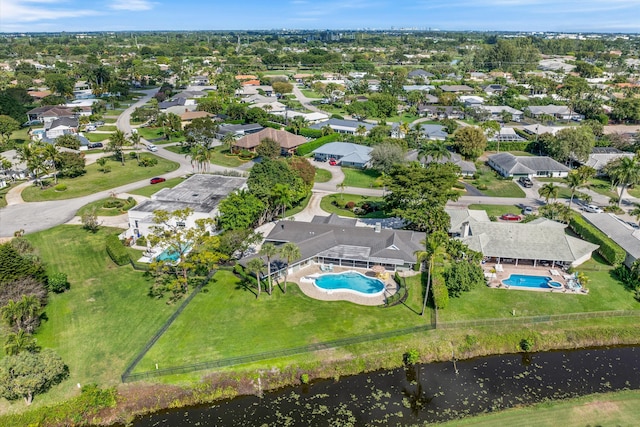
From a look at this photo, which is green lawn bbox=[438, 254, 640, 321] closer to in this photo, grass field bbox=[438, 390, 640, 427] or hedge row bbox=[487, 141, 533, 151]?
grass field bbox=[438, 390, 640, 427]

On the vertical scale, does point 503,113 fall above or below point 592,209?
above

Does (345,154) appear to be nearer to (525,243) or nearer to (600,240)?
(525,243)

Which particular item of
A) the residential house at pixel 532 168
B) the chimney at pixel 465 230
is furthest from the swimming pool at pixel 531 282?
the residential house at pixel 532 168

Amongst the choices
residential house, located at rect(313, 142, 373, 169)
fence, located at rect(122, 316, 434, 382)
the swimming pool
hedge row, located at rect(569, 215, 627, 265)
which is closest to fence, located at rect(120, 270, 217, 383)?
fence, located at rect(122, 316, 434, 382)

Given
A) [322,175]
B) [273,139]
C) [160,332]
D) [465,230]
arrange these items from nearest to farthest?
1. [160,332]
2. [465,230]
3. [322,175]
4. [273,139]

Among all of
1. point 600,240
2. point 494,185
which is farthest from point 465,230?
point 494,185

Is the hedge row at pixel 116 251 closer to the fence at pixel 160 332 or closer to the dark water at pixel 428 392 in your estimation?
the fence at pixel 160 332
